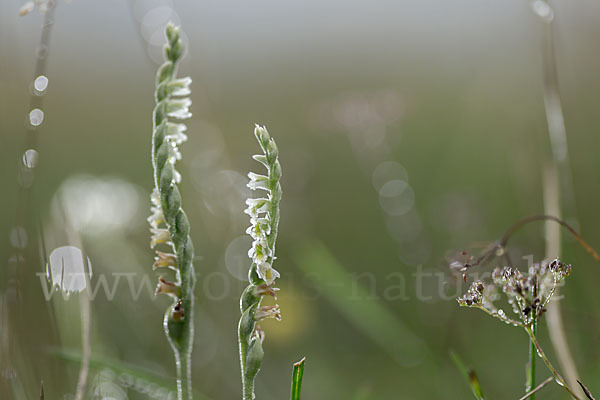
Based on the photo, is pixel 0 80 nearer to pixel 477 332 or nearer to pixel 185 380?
pixel 185 380

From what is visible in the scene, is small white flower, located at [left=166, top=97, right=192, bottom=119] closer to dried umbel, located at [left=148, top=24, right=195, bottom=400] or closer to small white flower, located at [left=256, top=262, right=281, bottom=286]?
dried umbel, located at [left=148, top=24, right=195, bottom=400]

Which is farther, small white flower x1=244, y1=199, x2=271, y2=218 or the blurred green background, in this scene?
the blurred green background

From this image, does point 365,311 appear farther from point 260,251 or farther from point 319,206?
point 319,206

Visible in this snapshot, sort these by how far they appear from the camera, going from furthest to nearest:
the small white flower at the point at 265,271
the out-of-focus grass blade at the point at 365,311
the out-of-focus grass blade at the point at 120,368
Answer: the out-of-focus grass blade at the point at 365,311 → the out-of-focus grass blade at the point at 120,368 → the small white flower at the point at 265,271

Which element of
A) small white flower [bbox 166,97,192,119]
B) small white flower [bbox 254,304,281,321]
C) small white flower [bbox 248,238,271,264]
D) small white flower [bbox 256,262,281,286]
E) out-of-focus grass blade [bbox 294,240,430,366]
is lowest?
out-of-focus grass blade [bbox 294,240,430,366]

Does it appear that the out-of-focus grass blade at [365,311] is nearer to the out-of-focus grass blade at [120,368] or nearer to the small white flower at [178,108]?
the out-of-focus grass blade at [120,368]

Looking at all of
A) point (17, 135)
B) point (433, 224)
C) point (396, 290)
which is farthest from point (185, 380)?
point (17, 135)

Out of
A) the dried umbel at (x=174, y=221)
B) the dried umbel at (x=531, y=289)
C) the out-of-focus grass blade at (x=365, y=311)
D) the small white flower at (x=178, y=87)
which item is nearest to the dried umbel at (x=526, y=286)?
the dried umbel at (x=531, y=289)

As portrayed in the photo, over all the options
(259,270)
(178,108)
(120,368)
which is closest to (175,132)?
(178,108)

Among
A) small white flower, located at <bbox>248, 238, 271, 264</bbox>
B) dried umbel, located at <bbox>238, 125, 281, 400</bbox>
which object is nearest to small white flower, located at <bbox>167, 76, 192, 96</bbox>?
dried umbel, located at <bbox>238, 125, 281, 400</bbox>

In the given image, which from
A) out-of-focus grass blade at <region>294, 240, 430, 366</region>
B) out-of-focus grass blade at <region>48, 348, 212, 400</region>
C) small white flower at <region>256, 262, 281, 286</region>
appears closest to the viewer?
small white flower at <region>256, 262, 281, 286</region>
